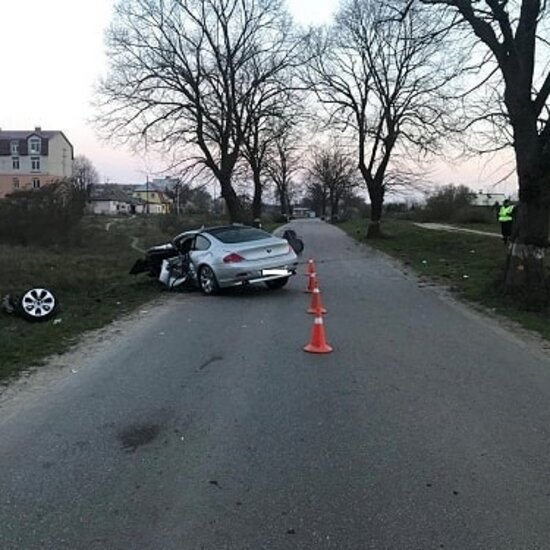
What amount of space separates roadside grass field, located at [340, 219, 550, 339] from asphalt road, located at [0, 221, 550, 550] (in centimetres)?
297

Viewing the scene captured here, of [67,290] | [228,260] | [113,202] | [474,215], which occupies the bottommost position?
Answer: [67,290]

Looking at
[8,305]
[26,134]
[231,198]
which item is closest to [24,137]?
[26,134]

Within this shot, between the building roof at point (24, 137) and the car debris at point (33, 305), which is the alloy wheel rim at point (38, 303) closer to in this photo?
the car debris at point (33, 305)

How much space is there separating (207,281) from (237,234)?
1.25 metres

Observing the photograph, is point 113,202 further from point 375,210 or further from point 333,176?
point 375,210

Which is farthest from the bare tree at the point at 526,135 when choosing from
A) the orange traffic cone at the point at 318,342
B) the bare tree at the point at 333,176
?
the bare tree at the point at 333,176

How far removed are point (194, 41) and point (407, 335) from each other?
29287 mm

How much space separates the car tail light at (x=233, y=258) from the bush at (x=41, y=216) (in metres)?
14.8

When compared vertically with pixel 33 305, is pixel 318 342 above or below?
above

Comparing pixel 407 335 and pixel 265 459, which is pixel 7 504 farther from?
pixel 407 335

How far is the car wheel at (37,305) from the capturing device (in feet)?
37.2

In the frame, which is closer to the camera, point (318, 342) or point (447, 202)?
point (318, 342)

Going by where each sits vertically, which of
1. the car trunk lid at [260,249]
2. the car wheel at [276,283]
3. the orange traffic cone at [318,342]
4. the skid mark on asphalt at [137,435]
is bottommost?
the car wheel at [276,283]

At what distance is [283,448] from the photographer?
508 cm
